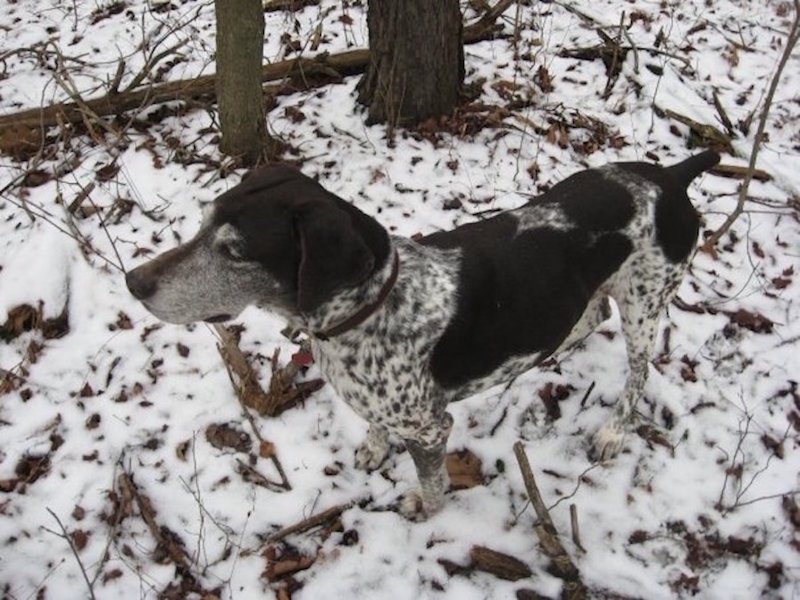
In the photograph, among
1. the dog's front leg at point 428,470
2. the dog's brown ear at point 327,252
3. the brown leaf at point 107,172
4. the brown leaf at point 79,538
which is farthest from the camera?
the brown leaf at point 107,172

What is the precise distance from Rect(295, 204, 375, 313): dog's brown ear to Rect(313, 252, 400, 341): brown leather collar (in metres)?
0.21

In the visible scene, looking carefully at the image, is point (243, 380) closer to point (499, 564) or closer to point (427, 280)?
point (427, 280)

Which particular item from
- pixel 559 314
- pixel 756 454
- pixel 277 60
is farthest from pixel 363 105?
pixel 756 454

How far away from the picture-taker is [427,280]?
2.92 m

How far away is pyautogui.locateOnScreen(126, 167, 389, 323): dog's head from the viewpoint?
2410 millimetres

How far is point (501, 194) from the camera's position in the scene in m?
5.21

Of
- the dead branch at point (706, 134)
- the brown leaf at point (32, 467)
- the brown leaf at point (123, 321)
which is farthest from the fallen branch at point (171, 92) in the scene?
the brown leaf at point (32, 467)

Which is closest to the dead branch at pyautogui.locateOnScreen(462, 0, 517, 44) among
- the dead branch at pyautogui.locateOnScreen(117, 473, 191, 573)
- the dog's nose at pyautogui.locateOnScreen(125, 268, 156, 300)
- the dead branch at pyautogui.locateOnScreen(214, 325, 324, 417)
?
the dead branch at pyautogui.locateOnScreen(214, 325, 324, 417)

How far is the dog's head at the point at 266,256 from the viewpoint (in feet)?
7.91

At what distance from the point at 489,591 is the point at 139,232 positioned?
3460 mm

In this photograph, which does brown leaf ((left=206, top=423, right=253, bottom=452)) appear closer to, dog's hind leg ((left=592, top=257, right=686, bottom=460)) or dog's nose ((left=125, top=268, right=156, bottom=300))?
dog's nose ((left=125, top=268, right=156, bottom=300))

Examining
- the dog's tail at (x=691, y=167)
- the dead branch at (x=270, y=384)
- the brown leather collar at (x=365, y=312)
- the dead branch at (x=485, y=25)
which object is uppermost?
the dead branch at (x=485, y=25)

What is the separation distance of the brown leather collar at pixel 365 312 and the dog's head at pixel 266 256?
0.30 feet

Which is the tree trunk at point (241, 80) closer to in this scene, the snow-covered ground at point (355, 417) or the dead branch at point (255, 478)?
the snow-covered ground at point (355, 417)
